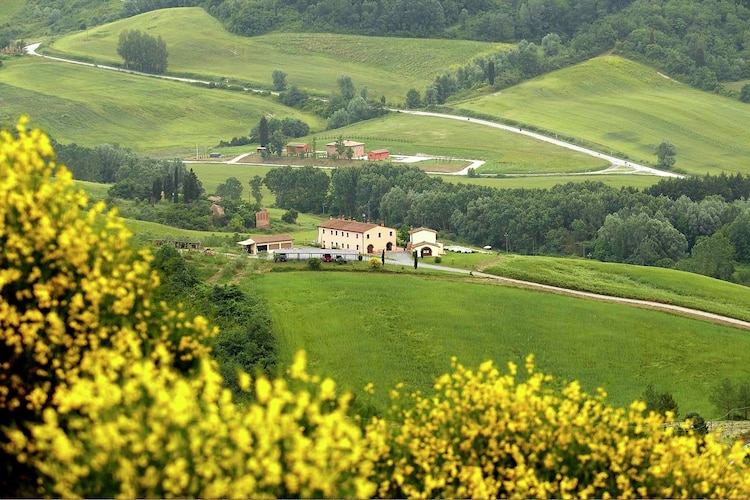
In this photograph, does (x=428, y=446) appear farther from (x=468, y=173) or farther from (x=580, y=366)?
(x=468, y=173)

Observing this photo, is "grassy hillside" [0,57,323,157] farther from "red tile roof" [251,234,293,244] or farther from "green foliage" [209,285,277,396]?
"green foliage" [209,285,277,396]

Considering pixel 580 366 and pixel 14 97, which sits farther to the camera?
pixel 14 97

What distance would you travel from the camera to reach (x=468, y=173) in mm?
112438

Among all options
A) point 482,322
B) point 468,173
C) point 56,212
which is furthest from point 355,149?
point 56,212

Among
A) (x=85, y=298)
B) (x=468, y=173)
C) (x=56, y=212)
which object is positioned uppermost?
(x=56, y=212)

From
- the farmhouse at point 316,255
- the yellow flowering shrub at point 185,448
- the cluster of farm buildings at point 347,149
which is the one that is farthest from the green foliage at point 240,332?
the cluster of farm buildings at point 347,149

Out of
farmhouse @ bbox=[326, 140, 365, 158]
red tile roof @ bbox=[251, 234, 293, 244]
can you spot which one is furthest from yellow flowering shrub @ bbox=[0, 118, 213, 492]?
farmhouse @ bbox=[326, 140, 365, 158]

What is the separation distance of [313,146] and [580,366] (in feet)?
256

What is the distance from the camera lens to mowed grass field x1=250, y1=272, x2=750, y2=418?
48.6 metres

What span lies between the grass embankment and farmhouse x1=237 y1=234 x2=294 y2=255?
1056 cm

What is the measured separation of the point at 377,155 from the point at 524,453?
10478 centimetres

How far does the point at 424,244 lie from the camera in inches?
2758

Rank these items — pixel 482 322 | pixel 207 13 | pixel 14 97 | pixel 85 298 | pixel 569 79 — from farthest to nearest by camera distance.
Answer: pixel 207 13
pixel 569 79
pixel 14 97
pixel 482 322
pixel 85 298

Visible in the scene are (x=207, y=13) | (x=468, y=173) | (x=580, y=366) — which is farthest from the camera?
(x=207, y=13)
